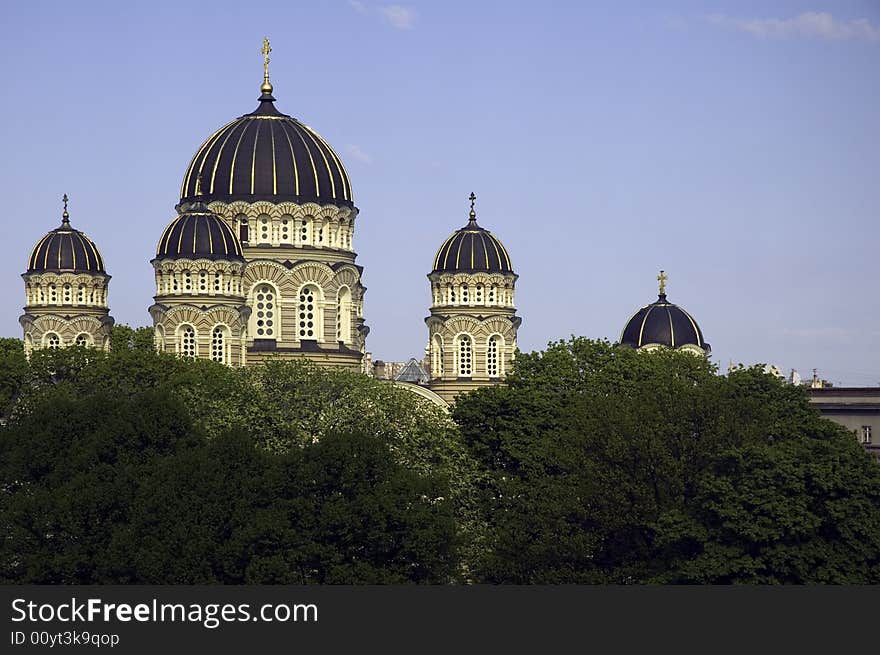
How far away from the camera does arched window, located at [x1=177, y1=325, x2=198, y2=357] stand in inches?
4889

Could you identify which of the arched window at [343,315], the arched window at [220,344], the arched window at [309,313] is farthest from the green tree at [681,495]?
the arched window at [343,315]

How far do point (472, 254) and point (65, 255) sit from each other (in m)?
27.1

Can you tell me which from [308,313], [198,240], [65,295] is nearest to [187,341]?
[198,240]

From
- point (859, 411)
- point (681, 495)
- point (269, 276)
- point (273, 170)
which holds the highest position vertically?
point (273, 170)

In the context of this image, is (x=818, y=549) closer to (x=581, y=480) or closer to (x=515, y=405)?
(x=581, y=480)

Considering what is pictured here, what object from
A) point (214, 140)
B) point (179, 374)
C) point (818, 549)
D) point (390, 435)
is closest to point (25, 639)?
point (818, 549)

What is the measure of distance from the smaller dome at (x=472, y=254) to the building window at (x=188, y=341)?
29.3m

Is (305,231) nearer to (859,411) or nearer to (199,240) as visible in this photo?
(199,240)

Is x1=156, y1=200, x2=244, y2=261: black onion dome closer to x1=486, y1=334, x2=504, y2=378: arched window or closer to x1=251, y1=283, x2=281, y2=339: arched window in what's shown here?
x1=251, y1=283, x2=281, y2=339: arched window

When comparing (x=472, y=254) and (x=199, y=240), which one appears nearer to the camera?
(x=199, y=240)

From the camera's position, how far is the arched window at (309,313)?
134m

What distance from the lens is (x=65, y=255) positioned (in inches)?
5591

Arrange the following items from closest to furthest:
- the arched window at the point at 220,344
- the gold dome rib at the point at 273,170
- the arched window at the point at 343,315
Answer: the arched window at the point at 220,344 < the gold dome rib at the point at 273,170 < the arched window at the point at 343,315

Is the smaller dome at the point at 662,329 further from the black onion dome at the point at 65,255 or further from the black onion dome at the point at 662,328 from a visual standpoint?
the black onion dome at the point at 65,255
